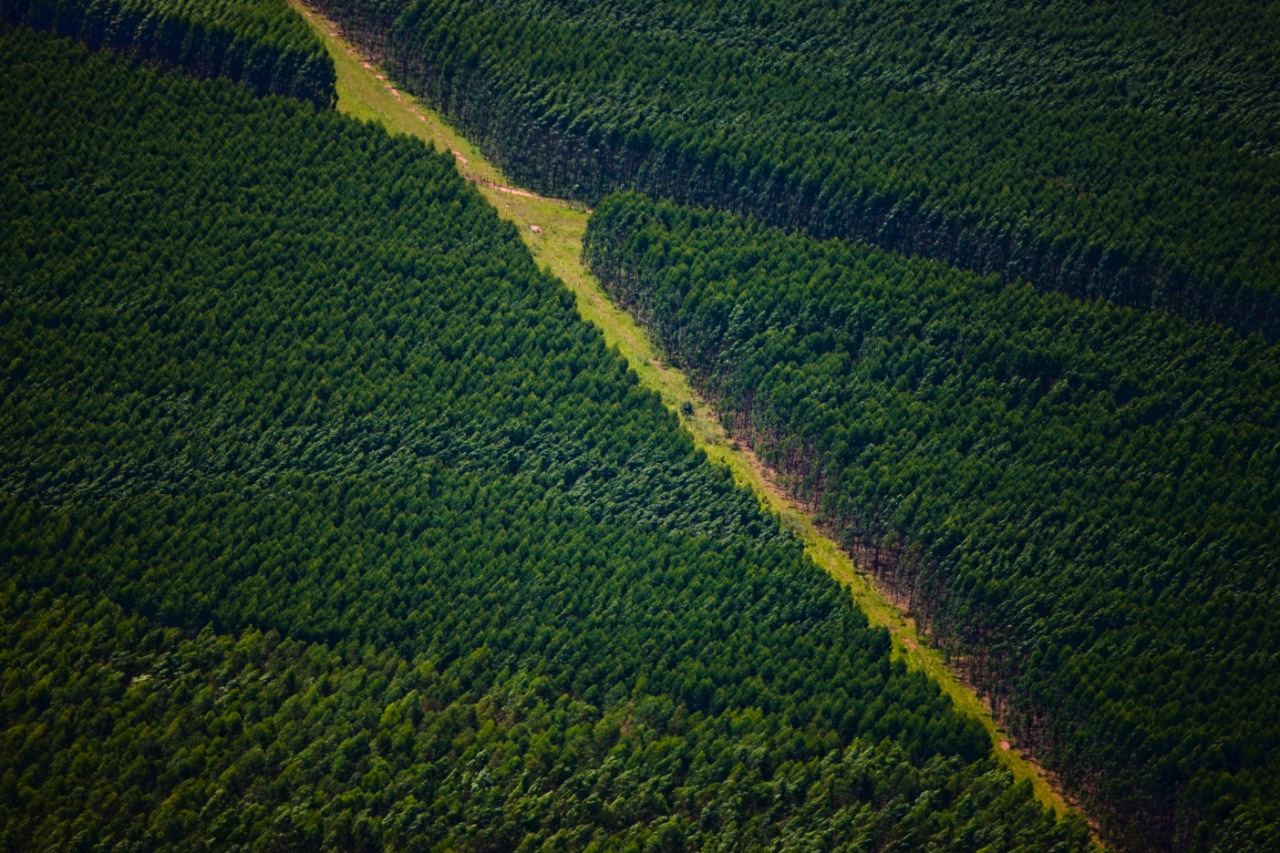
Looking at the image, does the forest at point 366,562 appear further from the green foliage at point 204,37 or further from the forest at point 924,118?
the forest at point 924,118

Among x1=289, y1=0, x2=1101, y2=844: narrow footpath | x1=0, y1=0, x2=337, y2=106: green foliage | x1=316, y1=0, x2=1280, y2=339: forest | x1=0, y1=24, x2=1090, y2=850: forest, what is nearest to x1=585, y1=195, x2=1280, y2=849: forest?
x1=289, y1=0, x2=1101, y2=844: narrow footpath

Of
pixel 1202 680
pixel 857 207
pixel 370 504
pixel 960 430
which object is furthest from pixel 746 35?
pixel 1202 680

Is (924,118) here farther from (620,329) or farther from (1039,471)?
(1039,471)

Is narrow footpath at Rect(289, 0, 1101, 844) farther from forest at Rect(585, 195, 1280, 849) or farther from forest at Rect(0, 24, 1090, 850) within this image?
forest at Rect(0, 24, 1090, 850)

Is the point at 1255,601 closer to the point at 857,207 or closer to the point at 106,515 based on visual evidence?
the point at 857,207

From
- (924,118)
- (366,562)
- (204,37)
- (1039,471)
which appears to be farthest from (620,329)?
(204,37)
